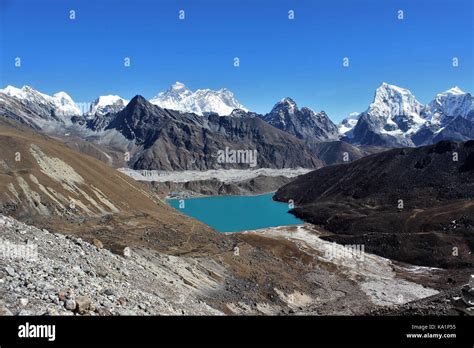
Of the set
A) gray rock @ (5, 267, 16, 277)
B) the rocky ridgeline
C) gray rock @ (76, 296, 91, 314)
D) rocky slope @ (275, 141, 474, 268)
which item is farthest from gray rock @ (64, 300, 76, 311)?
rocky slope @ (275, 141, 474, 268)

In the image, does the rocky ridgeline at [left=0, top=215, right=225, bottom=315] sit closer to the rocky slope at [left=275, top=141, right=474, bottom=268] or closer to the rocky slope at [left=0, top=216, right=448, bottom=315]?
the rocky slope at [left=0, top=216, right=448, bottom=315]

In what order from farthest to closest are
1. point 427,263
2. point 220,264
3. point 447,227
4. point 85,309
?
1. point 447,227
2. point 427,263
3. point 220,264
4. point 85,309

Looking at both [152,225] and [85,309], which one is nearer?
[85,309]

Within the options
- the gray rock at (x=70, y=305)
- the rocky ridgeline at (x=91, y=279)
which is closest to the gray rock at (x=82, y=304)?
the rocky ridgeline at (x=91, y=279)

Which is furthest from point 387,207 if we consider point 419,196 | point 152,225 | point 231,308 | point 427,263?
point 231,308

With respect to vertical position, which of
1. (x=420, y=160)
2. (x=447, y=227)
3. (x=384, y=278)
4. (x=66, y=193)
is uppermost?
(x=420, y=160)

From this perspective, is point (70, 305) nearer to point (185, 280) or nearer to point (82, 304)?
point (82, 304)

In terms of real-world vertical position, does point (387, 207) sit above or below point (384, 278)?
above
